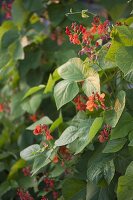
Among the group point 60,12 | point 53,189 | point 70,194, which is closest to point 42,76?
point 60,12

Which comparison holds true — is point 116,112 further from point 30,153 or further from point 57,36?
point 57,36

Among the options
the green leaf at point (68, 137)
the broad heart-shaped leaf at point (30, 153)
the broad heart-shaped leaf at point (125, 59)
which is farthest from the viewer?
the broad heart-shaped leaf at point (30, 153)

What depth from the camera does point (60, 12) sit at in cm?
217

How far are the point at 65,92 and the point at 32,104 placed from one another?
27.2 inches

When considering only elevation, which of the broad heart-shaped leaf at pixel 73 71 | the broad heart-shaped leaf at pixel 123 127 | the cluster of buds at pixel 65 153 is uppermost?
the broad heart-shaped leaf at pixel 73 71

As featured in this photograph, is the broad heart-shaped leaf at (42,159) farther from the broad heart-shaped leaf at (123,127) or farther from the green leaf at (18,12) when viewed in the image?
the green leaf at (18,12)

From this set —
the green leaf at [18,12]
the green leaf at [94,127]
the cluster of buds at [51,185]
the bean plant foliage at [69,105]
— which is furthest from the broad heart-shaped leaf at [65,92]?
the green leaf at [18,12]

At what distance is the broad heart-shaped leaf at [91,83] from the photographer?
1277 millimetres

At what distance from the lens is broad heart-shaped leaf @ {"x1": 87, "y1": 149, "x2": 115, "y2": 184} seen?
1279mm

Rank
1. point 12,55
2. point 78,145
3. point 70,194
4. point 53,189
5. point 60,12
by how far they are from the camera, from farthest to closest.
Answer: point 60,12
point 12,55
point 53,189
point 70,194
point 78,145

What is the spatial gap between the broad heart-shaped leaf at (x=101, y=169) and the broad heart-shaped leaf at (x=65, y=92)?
198 millimetres

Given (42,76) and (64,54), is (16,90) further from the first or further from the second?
(64,54)

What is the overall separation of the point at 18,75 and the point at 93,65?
0.96 meters

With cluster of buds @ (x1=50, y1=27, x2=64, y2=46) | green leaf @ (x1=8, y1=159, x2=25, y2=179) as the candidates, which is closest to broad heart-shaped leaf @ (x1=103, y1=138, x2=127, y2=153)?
green leaf @ (x1=8, y1=159, x2=25, y2=179)
